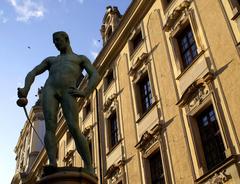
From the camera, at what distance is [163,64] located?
51.2 ft

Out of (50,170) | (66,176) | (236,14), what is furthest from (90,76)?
(236,14)

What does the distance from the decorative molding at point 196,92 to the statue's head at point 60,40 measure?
20.3 feet

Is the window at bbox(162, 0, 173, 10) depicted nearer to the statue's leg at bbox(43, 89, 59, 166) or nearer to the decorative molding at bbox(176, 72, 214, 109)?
the decorative molding at bbox(176, 72, 214, 109)

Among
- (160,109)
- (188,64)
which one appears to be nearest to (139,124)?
(160,109)

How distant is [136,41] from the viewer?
19.5m

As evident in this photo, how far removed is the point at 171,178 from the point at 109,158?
5.58m

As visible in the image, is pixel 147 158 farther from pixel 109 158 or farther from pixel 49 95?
pixel 49 95

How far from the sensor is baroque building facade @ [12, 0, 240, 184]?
37.7ft

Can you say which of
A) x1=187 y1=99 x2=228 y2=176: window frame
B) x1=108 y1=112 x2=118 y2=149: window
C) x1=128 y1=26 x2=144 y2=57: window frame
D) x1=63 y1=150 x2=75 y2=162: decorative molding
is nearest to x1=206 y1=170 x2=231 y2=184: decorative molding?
x1=187 y1=99 x2=228 y2=176: window frame

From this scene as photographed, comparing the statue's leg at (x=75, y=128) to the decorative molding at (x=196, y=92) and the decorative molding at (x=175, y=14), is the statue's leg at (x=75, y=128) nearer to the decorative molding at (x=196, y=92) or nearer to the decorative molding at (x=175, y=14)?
the decorative molding at (x=196, y=92)

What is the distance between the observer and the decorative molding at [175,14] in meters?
14.9

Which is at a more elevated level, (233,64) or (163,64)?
(163,64)

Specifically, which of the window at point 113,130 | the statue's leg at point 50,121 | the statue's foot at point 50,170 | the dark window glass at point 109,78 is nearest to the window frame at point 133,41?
the dark window glass at point 109,78

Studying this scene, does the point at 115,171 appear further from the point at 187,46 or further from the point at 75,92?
the point at 75,92
